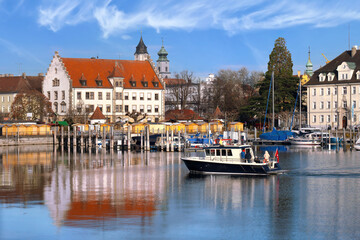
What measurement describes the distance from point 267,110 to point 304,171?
61.0 meters

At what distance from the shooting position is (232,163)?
5291cm

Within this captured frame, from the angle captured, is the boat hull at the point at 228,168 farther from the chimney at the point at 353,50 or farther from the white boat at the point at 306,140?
the chimney at the point at 353,50

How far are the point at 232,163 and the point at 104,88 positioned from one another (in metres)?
83.3

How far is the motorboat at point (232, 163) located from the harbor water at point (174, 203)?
0.89 m

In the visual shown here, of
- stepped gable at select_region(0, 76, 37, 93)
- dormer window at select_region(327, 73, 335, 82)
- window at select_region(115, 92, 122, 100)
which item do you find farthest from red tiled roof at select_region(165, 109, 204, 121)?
stepped gable at select_region(0, 76, 37, 93)

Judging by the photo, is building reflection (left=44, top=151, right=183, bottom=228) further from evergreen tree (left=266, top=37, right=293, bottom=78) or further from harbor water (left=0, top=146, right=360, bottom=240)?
evergreen tree (left=266, top=37, right=293, bottom=78)

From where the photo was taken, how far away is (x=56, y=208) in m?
38.4

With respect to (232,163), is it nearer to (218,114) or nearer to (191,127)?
(191,127)

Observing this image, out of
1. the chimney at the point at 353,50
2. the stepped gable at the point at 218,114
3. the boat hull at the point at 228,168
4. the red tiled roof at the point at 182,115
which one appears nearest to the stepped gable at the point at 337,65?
the chimney at the point at 353,50

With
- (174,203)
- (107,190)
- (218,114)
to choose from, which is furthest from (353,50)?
(174,203)

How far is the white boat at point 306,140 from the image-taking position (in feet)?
322

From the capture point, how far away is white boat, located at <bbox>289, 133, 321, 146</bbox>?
98.2 m

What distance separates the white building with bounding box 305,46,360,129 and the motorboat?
62.2m

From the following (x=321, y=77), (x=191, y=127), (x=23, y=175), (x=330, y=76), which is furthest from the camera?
(x=321, y=77)
